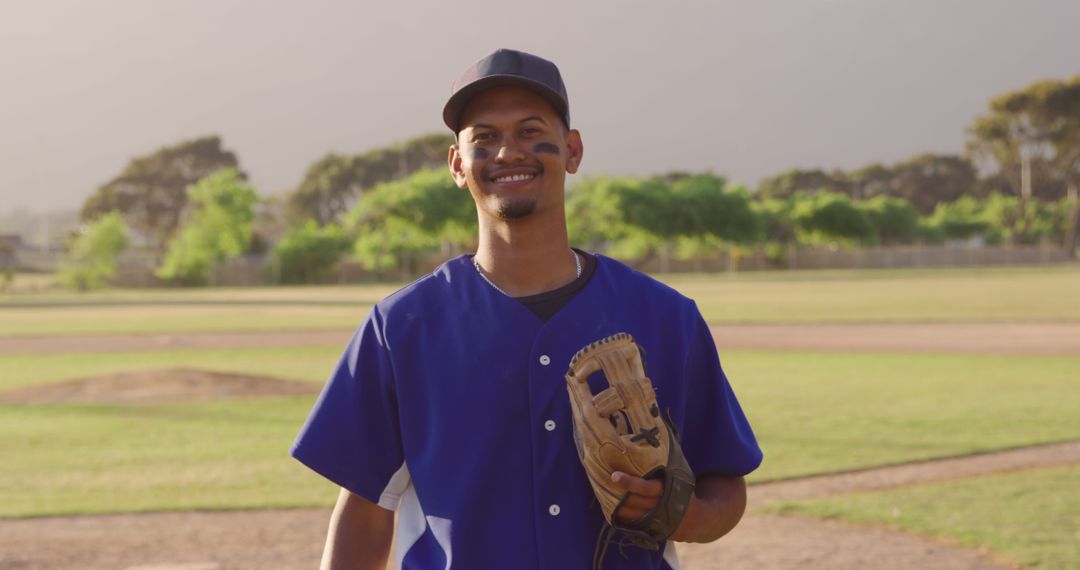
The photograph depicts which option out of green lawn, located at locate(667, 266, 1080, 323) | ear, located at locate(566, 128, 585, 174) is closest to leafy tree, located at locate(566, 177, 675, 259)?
green lawn, located at locate(667, 266, 1080, 323)

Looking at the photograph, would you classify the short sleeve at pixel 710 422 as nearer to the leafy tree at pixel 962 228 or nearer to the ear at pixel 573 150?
the ear at pixel 573 150

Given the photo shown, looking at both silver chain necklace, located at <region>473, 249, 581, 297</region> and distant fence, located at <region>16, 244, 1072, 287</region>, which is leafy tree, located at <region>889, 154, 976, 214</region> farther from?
silver chain necklace, located at <region>473, 249, 581, 297</region>

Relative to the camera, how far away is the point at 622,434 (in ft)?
7.29

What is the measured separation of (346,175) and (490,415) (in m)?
146

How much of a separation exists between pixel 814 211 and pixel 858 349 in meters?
84.3

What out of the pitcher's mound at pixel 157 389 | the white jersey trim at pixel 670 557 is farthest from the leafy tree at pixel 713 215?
the white jersey trim at pixel 670 557

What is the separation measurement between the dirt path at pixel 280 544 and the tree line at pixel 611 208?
61.2 m

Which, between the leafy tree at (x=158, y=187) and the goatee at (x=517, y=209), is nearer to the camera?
the goatee at (x=517, y=209)

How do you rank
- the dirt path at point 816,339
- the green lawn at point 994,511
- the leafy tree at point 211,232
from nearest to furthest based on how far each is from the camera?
the green lawn at point 994,511
the dirt path at point 816,339
the leafy tree at point 211,232

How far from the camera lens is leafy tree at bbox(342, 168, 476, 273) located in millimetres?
83375

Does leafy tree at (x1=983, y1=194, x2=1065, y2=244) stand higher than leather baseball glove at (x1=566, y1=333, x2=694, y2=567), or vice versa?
leafy tree at (x1=983, y1=194, x2=1065, y2=244)

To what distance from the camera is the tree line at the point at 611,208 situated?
76.2m

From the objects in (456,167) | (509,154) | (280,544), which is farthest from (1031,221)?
(509,154)

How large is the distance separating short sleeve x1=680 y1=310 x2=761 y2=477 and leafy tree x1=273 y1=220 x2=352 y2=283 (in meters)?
72.8
